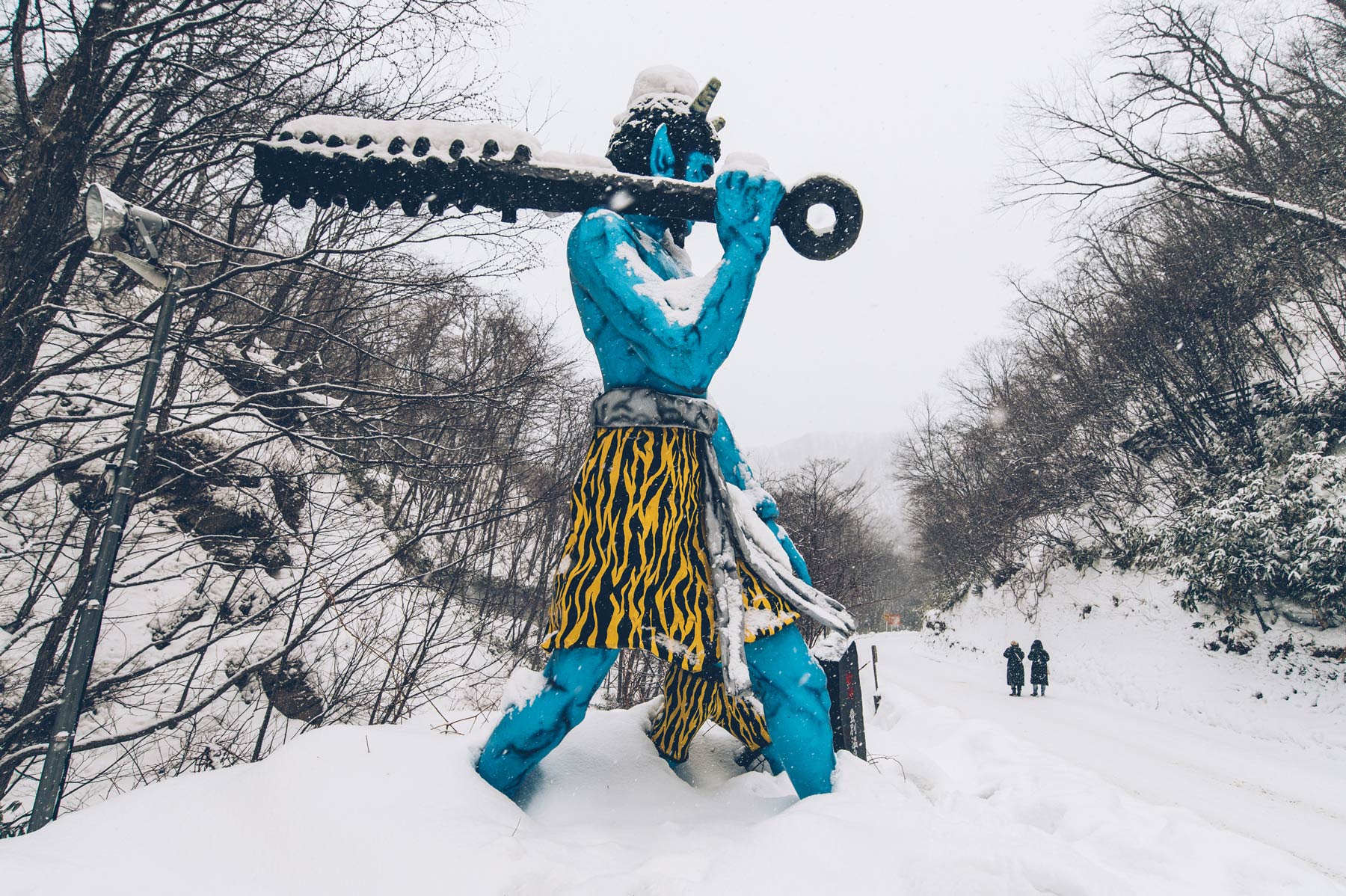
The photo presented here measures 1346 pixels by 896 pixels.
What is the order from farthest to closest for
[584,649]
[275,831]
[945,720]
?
1. [945,720]
2. [584,649]
3. [275,831]

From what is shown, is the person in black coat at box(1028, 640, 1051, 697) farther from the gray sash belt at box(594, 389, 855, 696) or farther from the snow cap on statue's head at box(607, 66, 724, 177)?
the snow cap on statue's head at box(607, 66, 724, 177)

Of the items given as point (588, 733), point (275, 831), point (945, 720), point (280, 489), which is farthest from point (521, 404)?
point (945, 720)

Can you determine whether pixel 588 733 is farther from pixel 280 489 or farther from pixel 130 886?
pixel 280 489

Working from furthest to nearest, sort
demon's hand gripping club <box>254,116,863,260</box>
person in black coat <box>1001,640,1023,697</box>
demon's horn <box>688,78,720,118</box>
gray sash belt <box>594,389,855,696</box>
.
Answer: person in black coat <box>1001,640,1023,697</box> < demon's horn <box>688,78,720,118</box> < gray sash belt <box>594,389,855,696</box> < demon's hand gripping club <box>254,116,863,260</box>

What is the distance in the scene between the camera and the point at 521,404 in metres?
5.00

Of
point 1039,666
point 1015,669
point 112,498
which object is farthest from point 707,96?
point 1039,666

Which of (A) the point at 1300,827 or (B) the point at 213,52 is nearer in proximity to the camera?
(B) the point at 213,52

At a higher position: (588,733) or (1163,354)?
(1163,354)

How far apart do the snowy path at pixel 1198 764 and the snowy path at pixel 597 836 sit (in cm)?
305

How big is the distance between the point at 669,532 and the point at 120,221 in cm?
237

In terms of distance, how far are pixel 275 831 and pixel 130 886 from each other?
29cm

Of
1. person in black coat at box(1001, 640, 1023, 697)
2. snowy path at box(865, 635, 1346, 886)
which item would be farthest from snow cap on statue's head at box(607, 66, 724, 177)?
person in black coat at box(1001, 640, 1023, 697)

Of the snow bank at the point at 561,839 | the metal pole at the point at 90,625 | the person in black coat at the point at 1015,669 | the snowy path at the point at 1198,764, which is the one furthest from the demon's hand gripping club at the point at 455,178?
the person in black coat at the point at 1015,669

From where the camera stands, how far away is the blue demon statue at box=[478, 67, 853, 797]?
1.79 meters
